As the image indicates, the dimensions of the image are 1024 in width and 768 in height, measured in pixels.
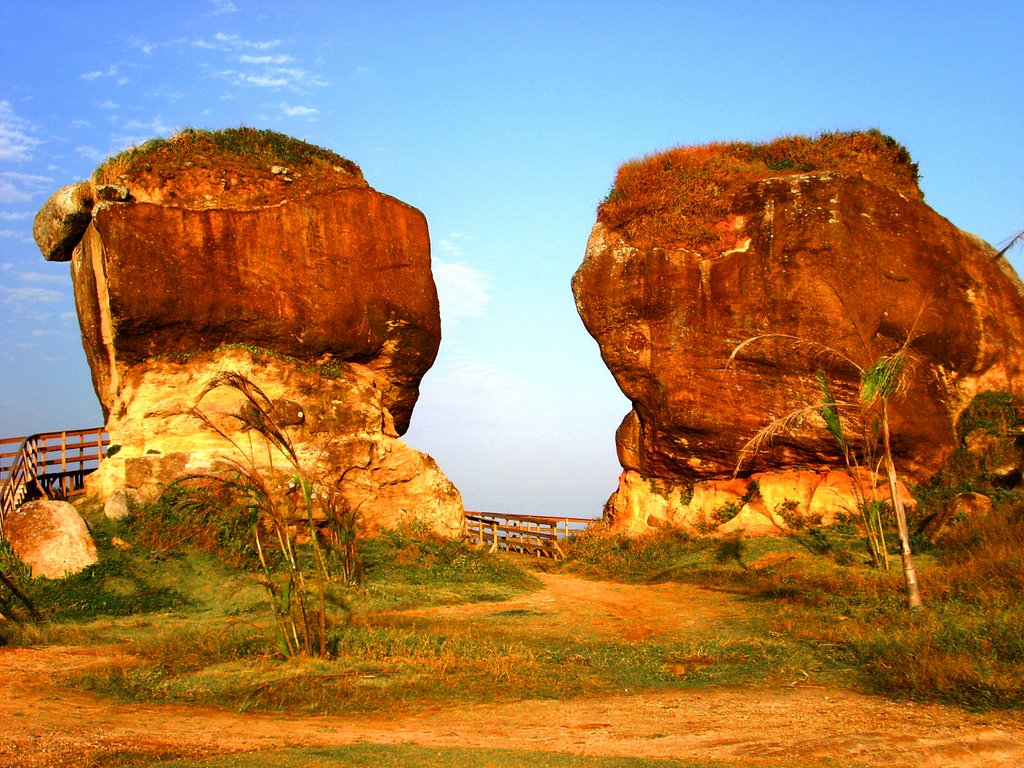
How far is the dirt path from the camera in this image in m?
6.37

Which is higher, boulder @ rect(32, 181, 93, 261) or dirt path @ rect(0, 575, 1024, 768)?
boulder @ rect(32, 181, 93, 261)

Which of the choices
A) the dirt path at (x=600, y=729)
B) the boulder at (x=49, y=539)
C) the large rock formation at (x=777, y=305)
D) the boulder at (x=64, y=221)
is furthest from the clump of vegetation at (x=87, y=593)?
the large rock formation at (x=777, y=305)

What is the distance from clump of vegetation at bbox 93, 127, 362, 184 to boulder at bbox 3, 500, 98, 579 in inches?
268

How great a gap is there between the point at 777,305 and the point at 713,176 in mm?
3763

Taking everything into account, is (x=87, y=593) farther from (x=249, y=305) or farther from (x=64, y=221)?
(x=64, y=221)

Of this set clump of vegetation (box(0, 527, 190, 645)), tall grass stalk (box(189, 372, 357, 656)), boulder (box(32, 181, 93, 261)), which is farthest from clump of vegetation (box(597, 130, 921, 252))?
clump of vegetation (box(0, 527, 190, 645))

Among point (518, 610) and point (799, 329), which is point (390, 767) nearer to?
point (518, 610)

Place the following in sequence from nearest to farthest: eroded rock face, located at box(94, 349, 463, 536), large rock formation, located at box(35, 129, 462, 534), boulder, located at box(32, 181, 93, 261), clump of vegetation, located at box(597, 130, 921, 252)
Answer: eroded rock face, located at box(94, 349, 463, 536), large rock formation, located at box(35, 129, 462, 534), boulder, located at box(32, 181, 93, 261), clump of vegetation, located at box(597, 130, 921, 252)

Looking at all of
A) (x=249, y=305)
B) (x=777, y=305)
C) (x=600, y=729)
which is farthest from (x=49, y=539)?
(x=777, y=305)

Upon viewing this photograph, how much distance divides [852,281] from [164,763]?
16.2 m

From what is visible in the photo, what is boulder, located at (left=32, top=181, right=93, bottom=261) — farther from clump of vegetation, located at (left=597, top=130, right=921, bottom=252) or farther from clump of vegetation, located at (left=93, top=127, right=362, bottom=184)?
clump of vegetation, located at (left=597, top=130, right=921, bottom=252)

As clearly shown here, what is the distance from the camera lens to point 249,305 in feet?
56.8

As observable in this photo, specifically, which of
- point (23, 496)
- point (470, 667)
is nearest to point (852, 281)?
point (470, 667)

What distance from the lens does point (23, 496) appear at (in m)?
16.3
